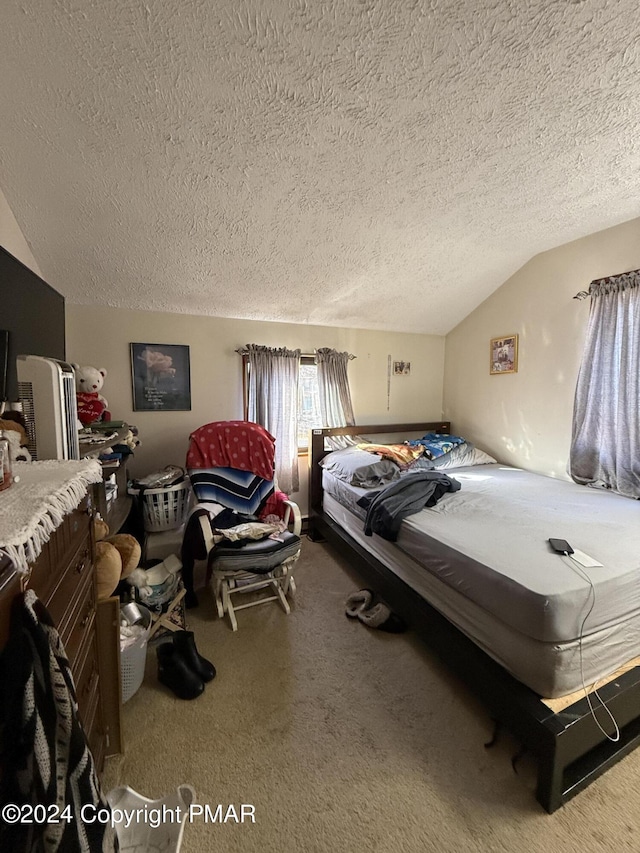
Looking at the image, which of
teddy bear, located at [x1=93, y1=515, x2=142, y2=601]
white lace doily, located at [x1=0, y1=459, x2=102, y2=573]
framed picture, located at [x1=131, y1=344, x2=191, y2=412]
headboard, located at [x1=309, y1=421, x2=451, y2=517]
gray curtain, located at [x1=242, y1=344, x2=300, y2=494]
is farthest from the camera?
headboard, located at [x1=309, y1=421, x2=451, y2=517]

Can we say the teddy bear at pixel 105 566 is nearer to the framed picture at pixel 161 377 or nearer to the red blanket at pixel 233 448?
the red blanket at pixel 233 448

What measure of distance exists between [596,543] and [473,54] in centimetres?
199

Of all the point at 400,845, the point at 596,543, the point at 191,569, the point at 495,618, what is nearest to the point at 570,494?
the point at 596,543

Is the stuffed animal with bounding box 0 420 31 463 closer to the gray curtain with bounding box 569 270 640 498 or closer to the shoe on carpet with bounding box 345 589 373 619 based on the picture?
the shoe on carpet with bounding box 345 589 373 619

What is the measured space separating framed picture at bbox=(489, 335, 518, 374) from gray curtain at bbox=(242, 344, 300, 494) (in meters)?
1.91

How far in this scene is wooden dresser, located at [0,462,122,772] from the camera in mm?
763

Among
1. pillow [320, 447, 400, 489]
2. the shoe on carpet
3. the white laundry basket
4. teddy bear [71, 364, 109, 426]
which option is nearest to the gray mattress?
the shoe on carpet

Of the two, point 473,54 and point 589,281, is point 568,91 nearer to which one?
point 473,54

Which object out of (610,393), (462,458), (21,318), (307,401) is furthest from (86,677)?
(610,393)

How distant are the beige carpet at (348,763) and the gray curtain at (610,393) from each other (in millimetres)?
1723

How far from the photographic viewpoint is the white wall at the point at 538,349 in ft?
8.42

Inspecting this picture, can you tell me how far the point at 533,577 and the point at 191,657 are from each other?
1.59m

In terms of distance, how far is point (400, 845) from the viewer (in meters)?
1.09

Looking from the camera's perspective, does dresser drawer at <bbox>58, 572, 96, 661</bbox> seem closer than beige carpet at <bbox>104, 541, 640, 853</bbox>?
Yes
